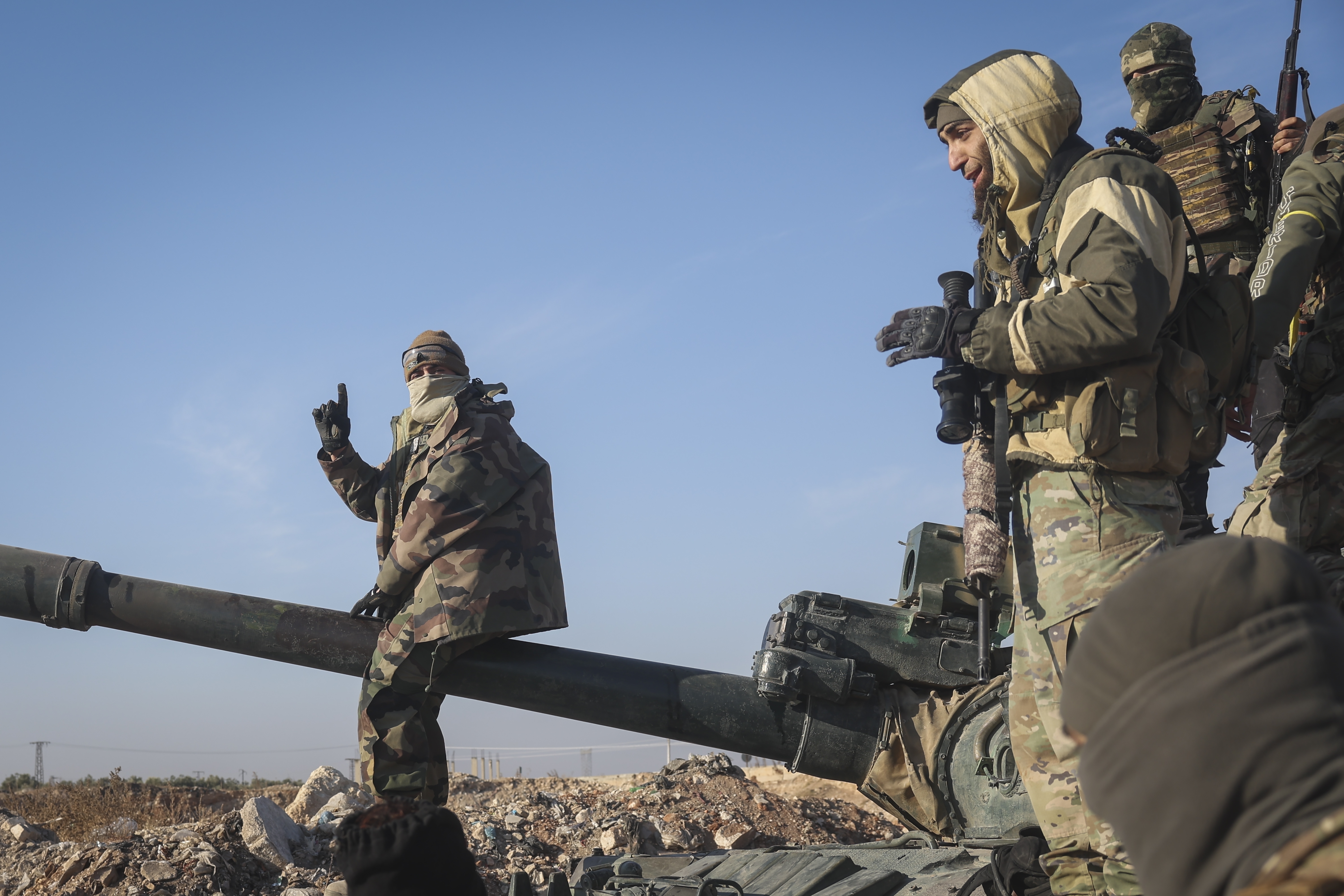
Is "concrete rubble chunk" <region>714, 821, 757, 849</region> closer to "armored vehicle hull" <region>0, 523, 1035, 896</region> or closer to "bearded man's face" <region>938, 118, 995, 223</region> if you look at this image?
"armored vehicle hull" <region>0, 523, 1035, 896</region>

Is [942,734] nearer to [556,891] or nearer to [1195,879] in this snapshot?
[556,891]

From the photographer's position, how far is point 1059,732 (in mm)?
2967

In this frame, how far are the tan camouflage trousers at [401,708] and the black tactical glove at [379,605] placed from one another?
221 mm

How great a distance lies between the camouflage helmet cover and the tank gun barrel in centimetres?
329

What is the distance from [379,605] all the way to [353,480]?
104 cm

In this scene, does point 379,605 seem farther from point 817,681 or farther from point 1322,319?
point 1322,319

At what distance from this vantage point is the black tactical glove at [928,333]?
3.47 metres

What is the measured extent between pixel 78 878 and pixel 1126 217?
21.6ft

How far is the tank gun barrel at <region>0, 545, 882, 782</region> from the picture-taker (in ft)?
15.5

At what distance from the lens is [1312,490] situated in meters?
4.93

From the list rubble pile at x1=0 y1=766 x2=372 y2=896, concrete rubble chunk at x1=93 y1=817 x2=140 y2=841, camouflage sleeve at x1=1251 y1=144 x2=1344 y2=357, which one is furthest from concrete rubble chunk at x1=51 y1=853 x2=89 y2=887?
camouflage sleeve at x1=1251 y1=144 x2=1344 y2=357

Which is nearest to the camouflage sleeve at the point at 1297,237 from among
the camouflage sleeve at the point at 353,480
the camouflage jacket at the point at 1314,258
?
the camouflage jacket at the point at 1314,258

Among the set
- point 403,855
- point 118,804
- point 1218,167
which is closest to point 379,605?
point 403,855

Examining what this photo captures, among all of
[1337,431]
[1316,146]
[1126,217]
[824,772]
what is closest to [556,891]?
[824,772]
